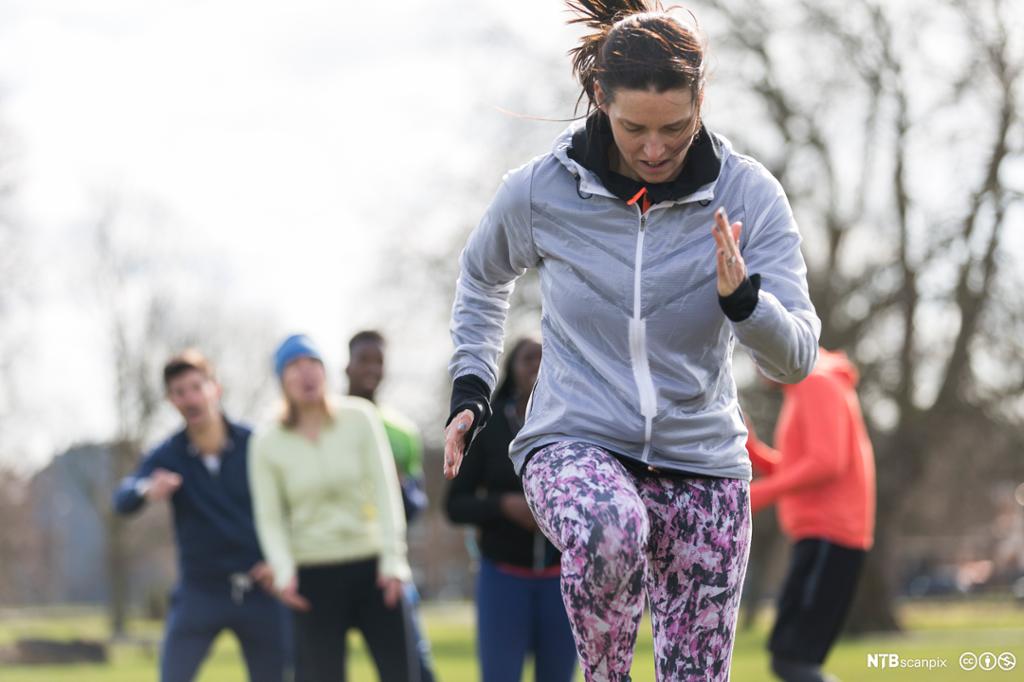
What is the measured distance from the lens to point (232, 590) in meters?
8.25

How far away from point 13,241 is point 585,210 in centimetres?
3207

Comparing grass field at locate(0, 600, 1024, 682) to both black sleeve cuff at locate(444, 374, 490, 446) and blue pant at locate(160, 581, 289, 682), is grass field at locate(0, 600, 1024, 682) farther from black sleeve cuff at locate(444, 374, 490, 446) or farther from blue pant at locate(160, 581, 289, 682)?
black sleeve cuff at locate(444, 374, 490, 446)

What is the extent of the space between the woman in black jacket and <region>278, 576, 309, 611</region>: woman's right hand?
827mm

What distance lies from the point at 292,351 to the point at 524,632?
6.11ft

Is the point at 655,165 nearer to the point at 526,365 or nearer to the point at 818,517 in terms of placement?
the point at 526,365

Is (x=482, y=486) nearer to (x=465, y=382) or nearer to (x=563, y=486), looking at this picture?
(x=465, y=382)

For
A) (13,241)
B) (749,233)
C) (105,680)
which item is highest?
(749,233)

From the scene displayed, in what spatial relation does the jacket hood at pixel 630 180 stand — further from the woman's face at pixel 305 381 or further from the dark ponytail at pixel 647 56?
the woman's face at pixel 305 381

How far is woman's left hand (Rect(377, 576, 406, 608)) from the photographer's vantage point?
24.7ft

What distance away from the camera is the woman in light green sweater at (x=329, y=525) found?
7.59 metres

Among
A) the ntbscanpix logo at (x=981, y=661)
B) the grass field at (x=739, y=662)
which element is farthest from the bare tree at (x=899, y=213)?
the ntbscanpix logo at (x=981, y=661)

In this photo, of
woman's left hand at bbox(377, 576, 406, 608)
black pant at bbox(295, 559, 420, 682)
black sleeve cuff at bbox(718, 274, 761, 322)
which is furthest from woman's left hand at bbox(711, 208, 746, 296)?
black pant at bbox(295, 559, 420, 682)

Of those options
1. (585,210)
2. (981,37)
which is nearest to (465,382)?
(585,210)

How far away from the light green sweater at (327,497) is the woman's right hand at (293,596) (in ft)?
0.18
